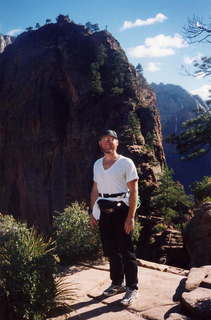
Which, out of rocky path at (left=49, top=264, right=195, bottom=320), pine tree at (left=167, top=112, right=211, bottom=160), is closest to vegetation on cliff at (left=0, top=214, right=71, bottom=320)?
rocky path at (left=49, top=264, right=195, bottom=320)

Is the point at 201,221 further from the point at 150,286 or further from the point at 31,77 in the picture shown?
the point at 31,77

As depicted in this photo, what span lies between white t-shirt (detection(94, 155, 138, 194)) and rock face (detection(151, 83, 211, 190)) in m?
54.6

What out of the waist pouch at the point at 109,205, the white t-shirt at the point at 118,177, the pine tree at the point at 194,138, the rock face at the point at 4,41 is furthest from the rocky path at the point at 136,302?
the rock face at the point at 4,41

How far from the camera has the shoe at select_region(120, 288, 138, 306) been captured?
15.4 ft

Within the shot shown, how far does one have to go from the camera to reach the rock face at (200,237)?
1205 cm

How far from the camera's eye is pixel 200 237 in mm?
12453

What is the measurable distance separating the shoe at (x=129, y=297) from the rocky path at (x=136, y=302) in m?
0.06

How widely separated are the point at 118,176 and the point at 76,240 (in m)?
2.64

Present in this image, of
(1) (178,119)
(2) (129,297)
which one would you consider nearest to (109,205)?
(2) (129,297)

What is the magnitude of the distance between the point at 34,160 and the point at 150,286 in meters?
38.6

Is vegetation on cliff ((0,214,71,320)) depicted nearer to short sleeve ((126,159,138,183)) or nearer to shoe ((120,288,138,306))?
shoe ((120,288,138,306))

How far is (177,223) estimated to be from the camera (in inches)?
1147

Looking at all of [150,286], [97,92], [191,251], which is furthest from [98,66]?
[150,286]

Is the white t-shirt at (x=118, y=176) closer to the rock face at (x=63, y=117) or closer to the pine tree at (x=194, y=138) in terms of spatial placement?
the pine tree at (x=194, y=138)
